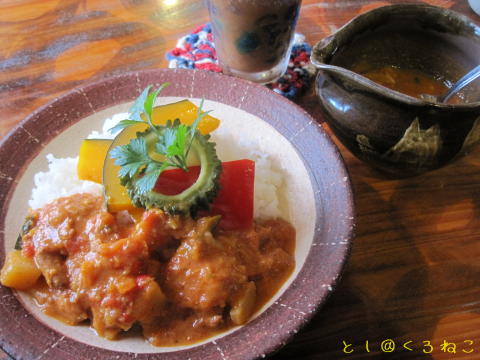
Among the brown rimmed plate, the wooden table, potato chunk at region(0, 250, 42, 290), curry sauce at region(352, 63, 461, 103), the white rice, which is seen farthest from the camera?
curry sauce at region(352, 63, 461, 103)

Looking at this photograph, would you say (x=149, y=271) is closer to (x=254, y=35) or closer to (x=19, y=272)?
(x=19, y=272)

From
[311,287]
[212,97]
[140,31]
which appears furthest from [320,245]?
[140,31]

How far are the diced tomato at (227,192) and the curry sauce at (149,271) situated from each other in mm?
82

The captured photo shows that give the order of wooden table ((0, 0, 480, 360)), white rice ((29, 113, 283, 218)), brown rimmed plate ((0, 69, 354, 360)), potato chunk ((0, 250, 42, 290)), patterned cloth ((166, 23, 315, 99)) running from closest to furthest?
brown rimmed plate ((0, 69, 354, 360)) < potato chunk ((0, 250, 42, 290)) < wooden table ((0, 0, 480, 360)) < white rice ((29, 113, 283, 218)) < patterned cloth ((166, 23, 315, 99))

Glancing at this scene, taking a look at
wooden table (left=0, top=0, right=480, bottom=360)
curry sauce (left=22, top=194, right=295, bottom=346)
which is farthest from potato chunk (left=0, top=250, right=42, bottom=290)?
wooden table (left=0, top=0, right=480, bottom=360)

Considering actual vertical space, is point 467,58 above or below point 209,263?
above

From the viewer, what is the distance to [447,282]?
1896 millimetres

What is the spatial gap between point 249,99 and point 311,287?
1124mm

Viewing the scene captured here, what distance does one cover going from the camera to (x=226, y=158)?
223 cm

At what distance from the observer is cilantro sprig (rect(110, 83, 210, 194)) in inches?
68.3

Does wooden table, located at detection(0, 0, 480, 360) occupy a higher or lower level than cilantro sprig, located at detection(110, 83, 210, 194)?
lower

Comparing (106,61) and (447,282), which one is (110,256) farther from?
(106,61)

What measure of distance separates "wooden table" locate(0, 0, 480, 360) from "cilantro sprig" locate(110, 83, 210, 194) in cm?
89

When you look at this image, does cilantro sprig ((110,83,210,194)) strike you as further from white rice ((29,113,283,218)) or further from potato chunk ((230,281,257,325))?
potato chunk ((230,281,257,325))
